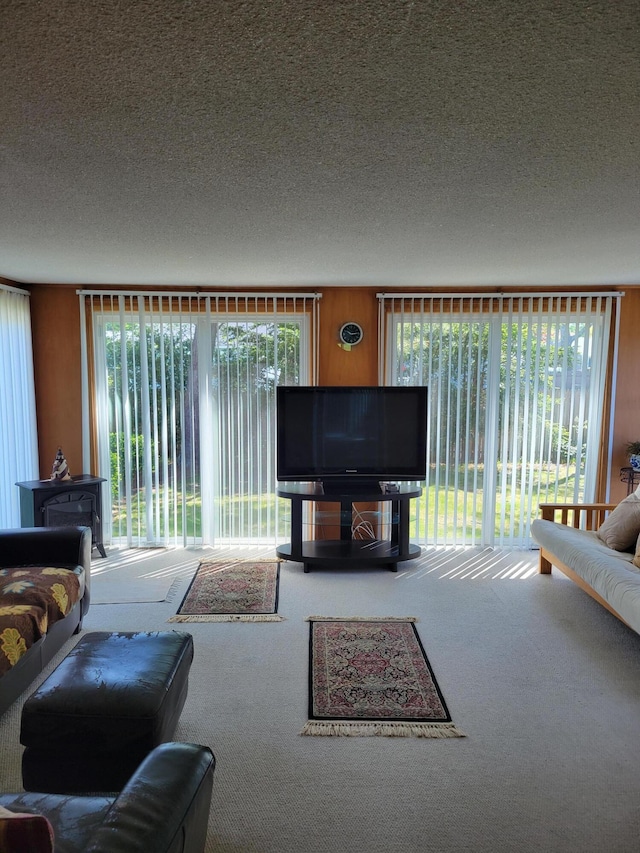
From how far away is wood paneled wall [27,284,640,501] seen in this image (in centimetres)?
557

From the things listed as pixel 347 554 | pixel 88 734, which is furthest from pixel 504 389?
pixel 88 734

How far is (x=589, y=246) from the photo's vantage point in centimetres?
371

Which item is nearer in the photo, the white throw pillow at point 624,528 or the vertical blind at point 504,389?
the white throw pillow at point 624,528

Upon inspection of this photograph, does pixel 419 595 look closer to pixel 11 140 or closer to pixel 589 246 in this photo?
pixel 589 246

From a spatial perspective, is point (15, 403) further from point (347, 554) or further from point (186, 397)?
point (347, 554)

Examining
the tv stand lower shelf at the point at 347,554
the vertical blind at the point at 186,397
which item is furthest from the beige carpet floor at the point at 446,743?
the vertical blind at the point at 186,397

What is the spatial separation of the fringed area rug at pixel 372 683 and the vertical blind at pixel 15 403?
9.39 feet

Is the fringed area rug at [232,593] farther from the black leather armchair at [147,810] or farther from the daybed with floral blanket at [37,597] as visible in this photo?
the black leather armchair at [147,810]

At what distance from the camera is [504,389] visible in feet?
18.4

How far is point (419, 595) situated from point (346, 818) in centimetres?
242

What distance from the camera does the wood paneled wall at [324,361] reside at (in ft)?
18.3

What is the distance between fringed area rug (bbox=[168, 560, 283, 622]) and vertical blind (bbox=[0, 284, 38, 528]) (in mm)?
1738

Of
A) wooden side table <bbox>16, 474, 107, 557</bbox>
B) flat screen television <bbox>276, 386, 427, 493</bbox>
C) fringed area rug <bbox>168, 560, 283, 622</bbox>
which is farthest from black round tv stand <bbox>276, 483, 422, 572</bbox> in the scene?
wooden side table <bbox>16, 474, 107, 557</bbox>

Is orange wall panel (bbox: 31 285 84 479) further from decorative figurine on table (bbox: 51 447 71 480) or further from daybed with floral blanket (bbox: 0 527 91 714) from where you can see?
daybed with floral blanket (bbox: 0 527 91 714)
